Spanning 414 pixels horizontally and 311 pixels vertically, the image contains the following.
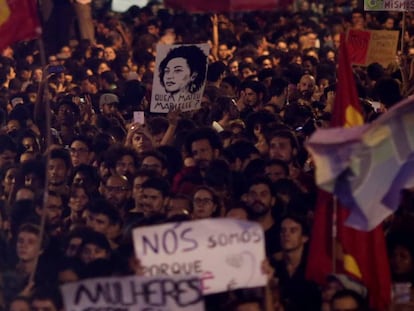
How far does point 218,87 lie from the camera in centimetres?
1382

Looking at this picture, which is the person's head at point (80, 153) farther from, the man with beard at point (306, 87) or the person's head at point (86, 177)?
the man with beard at point (306, 87)

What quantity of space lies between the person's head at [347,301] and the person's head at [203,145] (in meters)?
3.30

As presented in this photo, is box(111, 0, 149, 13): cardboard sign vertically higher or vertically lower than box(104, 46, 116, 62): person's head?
higher

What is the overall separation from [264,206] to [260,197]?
0.25 feet

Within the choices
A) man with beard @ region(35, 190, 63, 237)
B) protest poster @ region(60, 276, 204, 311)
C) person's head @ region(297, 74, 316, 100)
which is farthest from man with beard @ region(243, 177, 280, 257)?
person's head @ region(297, 74, 316, 100)

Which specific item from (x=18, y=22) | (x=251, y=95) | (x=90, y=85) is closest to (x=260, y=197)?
(x=18, y=22)

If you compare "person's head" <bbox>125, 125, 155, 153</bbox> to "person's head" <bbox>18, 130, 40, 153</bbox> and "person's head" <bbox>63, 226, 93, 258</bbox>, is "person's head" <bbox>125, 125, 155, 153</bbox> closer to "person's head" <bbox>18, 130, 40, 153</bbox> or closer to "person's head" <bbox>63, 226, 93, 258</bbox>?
"person's head" <bbox>18, 130, 40, 153</bbox>

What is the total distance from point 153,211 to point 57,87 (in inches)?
305

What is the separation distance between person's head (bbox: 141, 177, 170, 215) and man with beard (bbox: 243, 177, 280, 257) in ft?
1.76

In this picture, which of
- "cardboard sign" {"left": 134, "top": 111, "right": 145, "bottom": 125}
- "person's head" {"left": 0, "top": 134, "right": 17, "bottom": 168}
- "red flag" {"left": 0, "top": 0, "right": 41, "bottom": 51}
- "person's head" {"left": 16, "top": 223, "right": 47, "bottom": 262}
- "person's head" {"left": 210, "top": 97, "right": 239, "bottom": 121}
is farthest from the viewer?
"person's head" {"left": 210, "top": 97, "right": 239, "bottom": 121}

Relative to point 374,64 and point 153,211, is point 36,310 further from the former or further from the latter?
point 374,64

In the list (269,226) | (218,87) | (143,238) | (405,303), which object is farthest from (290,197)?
(218,87)

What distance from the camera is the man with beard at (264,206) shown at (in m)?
7.66

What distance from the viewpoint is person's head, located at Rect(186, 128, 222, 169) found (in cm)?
962
